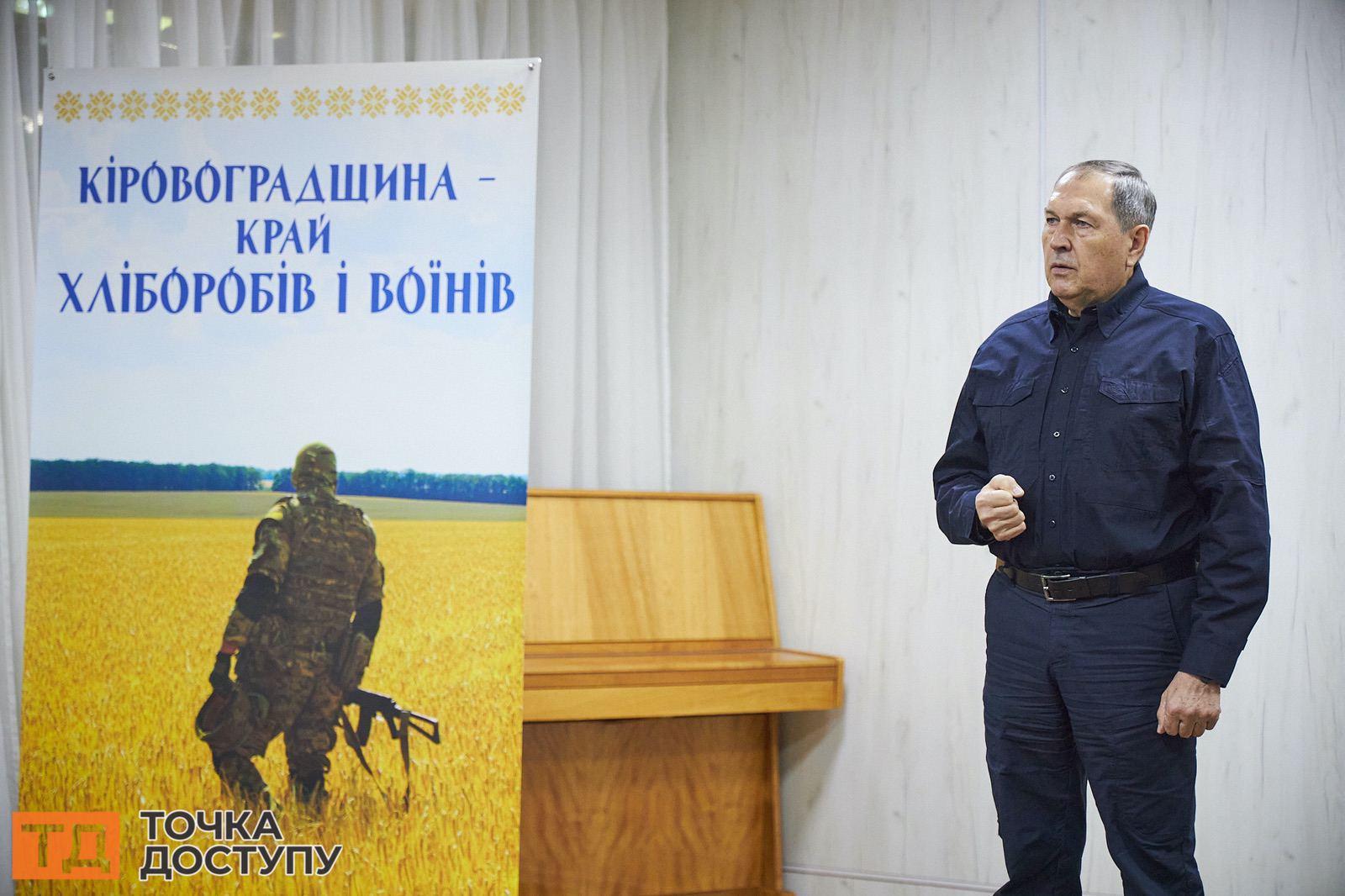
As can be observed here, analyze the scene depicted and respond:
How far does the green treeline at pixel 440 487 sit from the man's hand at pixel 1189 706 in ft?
4.29

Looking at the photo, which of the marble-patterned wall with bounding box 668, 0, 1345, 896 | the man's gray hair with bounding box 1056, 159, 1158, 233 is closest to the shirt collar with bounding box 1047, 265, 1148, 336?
the man's gray hair with bounding box 1056, 159, 1158, 233

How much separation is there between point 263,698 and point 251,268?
0.92 m

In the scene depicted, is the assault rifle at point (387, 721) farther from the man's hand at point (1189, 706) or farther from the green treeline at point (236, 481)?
the man's hand at point (1189, 706)

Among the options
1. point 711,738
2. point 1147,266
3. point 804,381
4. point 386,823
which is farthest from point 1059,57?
point 386,823

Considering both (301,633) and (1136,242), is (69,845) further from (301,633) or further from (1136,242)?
(1136,242)

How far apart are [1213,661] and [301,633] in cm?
177

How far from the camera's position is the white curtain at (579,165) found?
3.48m

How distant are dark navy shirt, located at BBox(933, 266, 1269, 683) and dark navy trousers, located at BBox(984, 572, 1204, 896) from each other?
3.0 inches

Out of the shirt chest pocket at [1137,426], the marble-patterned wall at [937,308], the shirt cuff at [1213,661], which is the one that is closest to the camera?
the shirt cuff at [1213,661]

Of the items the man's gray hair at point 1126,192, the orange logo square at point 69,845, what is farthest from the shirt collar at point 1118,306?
the orange logo square at point 69,845

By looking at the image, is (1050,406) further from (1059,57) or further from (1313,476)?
(1059,57)

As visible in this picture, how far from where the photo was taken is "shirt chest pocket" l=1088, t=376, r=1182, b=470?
2143 millimetres

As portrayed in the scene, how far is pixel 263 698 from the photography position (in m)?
2.56

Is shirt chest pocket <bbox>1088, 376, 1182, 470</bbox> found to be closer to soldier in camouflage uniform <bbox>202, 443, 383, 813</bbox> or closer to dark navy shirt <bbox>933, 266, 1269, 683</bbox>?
dark navy shirt <bbox>933, 266, 1269, 683</bbox>
